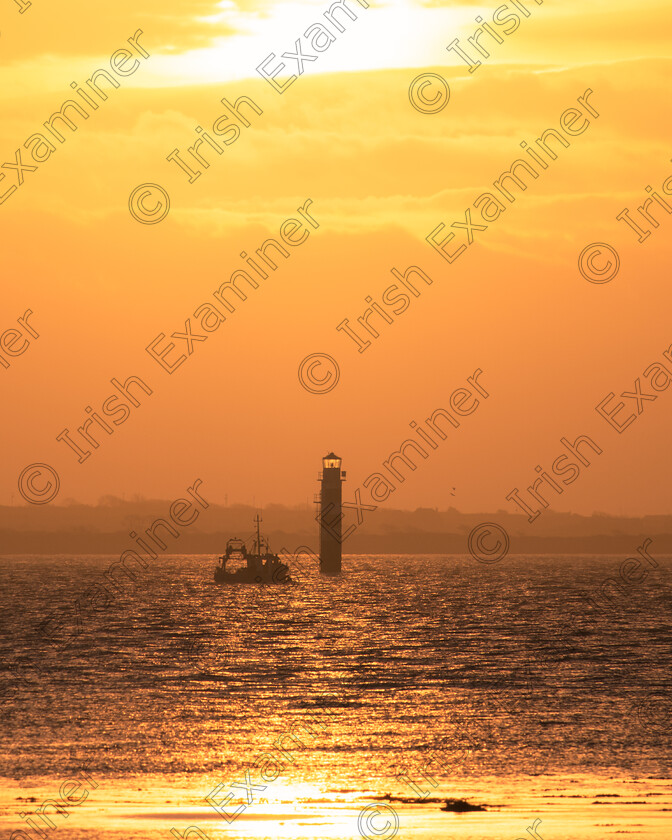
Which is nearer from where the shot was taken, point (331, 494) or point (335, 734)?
point (335, 734)

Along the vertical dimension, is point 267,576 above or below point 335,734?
below

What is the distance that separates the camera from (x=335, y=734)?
1734 inches

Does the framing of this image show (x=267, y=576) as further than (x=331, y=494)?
Yes

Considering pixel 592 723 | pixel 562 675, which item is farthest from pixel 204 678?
pixel 592 723

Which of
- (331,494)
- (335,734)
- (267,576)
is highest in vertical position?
(331,494)

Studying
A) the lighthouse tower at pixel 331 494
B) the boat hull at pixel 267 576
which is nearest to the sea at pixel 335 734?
the lighthouse tower at pixel 331 494

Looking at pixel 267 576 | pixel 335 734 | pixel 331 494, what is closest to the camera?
pixel 335 734

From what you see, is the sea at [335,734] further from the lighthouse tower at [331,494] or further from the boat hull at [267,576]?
the boat hull at [267,576]

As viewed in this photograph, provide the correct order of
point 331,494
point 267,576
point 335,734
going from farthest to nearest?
1. point 267,576
2. point 331,494
3. point 335,734

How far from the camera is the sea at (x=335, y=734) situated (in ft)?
101

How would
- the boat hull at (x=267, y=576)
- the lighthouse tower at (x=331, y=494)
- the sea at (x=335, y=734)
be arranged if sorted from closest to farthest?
1. the sea at (x=335, y=734)
2. the lighthouse tower at (x=331, y=494)
3. the boat hull at (x=267, y=576)

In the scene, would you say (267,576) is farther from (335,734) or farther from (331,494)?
(335,734)

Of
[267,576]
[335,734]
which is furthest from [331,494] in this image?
[335,734]

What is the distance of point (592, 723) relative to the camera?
47469mm
